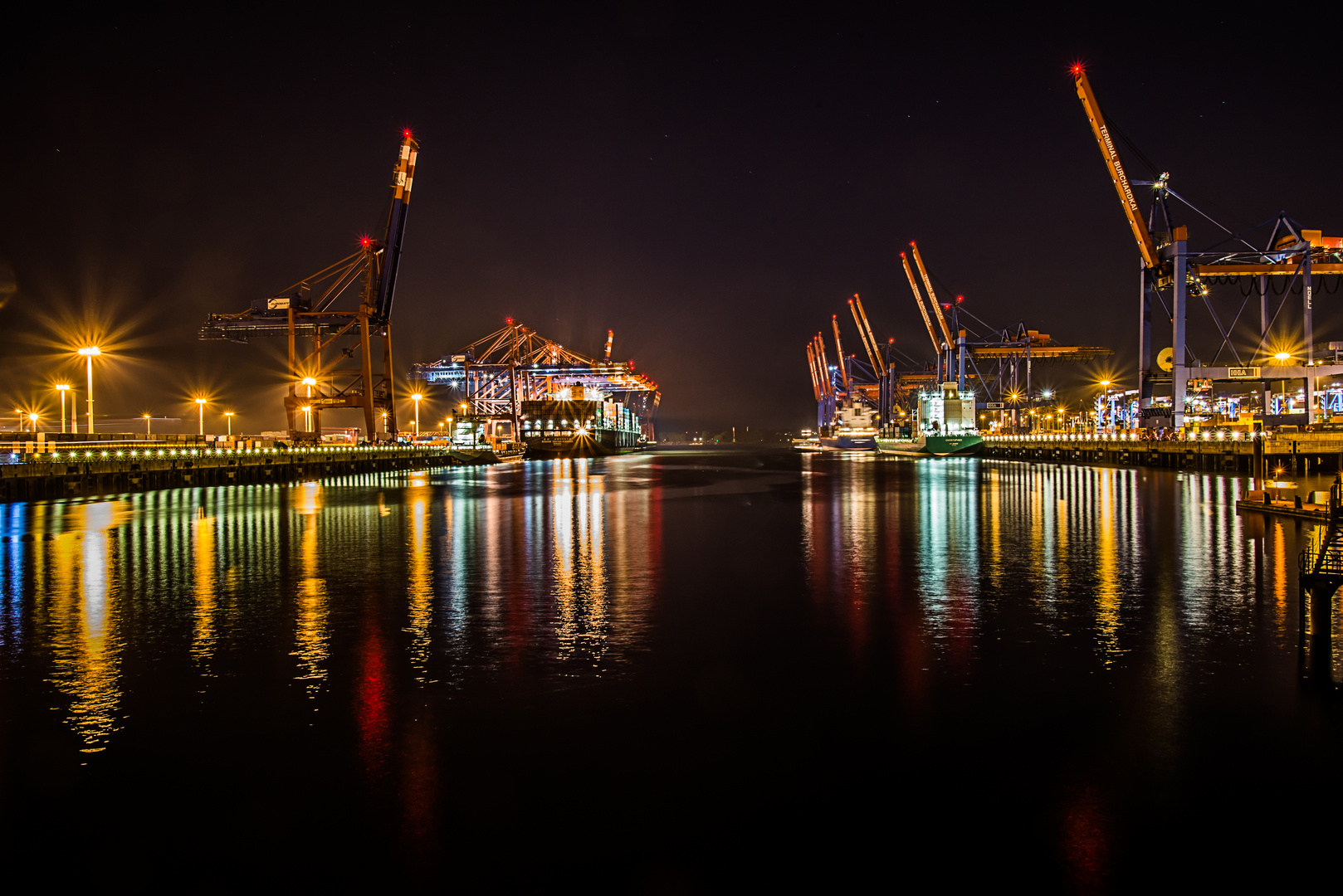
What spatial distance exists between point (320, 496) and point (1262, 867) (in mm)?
37570

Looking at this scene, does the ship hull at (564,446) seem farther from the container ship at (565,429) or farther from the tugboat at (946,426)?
the tugboat at (946,426)

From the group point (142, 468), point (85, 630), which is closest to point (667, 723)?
point (85, 630)

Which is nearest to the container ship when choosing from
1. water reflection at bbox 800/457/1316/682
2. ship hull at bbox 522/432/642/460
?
ship hull at bbox 522/432/642/460

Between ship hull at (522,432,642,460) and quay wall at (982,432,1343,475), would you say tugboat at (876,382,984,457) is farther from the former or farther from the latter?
ship hull at (522,432,642,460)

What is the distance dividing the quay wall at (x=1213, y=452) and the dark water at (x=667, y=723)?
27.3 m

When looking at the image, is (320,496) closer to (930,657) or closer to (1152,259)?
(930,657)

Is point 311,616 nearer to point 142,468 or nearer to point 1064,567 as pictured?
point 1064,567

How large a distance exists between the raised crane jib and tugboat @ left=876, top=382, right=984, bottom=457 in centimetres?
6191

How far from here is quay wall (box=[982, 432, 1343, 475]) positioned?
46.6 m

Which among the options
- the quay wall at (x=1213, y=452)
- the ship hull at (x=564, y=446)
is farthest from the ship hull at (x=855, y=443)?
the quay wall at (x=1213, y=452)

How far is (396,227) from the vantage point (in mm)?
72688

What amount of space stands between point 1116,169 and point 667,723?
7350 cm

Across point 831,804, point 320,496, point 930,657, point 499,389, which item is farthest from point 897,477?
point 499,389

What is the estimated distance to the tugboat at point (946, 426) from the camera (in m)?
97.1
